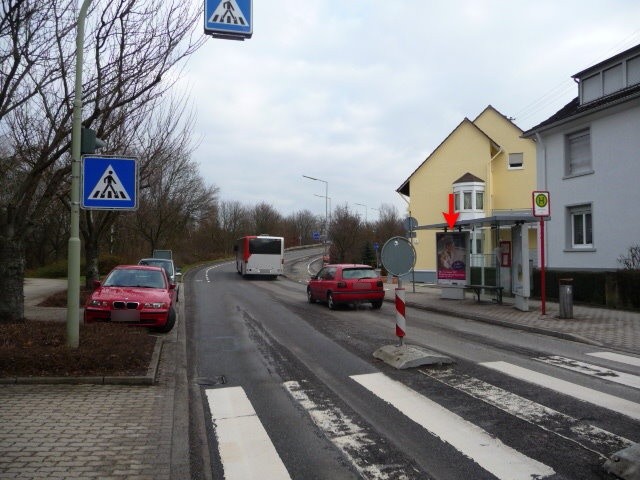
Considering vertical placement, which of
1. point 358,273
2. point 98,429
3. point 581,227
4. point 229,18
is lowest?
point 98,429

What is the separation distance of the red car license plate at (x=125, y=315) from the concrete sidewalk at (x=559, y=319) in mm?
8410

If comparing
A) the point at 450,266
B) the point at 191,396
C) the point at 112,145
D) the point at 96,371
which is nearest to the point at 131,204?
the point at 96,371

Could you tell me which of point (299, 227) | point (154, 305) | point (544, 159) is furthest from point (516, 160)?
point (299, 227)

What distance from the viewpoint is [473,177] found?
118 ft

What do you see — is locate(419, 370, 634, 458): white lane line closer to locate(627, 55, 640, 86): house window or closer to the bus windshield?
locate(627, 55, 640, 86): house window

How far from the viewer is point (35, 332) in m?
9.04

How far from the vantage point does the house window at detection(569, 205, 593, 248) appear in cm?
2041

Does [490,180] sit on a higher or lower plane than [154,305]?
higher

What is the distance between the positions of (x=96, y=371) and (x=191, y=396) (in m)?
1.39

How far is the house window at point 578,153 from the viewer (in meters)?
20.6

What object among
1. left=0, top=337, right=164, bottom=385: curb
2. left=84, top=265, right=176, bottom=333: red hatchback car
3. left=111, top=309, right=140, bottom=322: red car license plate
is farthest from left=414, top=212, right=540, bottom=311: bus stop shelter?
left=0, top=337, right=164, bottom=385: curb

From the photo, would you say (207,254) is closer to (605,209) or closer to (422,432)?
(605,209)

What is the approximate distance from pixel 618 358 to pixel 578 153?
1382cm

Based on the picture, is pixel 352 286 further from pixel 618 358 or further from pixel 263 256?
pixel 263 256
